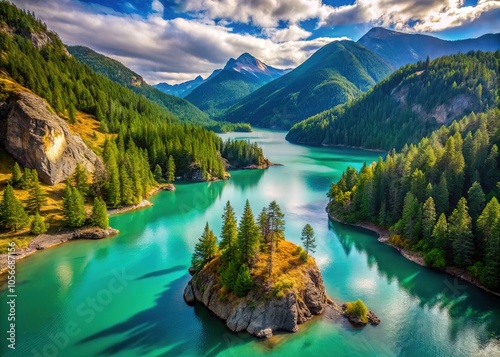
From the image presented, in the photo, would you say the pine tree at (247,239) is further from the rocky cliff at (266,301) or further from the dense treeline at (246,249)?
the rocky cliff at (266,301)

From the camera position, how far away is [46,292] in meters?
46.9

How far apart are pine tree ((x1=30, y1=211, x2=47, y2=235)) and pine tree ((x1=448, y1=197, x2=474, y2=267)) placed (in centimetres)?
7776

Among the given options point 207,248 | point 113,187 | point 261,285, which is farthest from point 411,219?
point 113,187

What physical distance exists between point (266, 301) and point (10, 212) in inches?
2110

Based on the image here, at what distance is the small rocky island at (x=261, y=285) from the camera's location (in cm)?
3753

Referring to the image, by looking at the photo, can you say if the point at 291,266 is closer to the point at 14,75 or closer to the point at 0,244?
the point at 0,244

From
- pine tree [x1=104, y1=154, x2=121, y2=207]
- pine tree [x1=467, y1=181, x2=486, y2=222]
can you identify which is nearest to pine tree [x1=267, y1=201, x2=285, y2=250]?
pine tree [x1=467, y1=181, x2=486, y2=222]

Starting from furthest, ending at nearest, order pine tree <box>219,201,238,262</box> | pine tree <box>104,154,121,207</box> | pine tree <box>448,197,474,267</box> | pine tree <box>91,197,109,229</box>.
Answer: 1. pine tree <box>104,154,121,207</box>
2. pine tree <box>91,197,109,229</box>
3. pine tree <box>448,197,474,267</box>
4. pine tree <box>219,201,238,262</box>

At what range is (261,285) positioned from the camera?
128ft

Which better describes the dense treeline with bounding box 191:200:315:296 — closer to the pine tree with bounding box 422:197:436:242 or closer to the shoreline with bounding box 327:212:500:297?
the shoreline with bounding box 327:212:500:297

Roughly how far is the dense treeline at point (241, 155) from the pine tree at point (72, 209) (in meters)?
95.9

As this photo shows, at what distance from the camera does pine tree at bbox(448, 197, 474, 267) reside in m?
51.1

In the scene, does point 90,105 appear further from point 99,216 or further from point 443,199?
point 443,199

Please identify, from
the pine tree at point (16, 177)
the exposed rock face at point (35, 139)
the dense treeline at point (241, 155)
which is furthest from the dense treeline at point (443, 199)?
the pine tree at point (16, 177)
